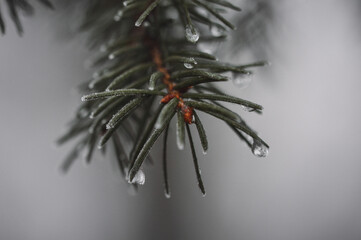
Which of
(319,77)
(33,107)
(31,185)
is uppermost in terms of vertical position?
(33,107)

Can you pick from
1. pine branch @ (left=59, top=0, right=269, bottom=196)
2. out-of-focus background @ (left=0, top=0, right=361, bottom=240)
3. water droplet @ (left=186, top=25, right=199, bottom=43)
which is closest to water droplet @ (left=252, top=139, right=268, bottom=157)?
pine branch @ (left=59, top=0, right=269, bottom=196)

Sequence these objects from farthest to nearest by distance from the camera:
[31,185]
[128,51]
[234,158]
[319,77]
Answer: [234,158], [31,185], [319,77], [128,51]

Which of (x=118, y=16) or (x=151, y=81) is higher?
(x=118, y=16)

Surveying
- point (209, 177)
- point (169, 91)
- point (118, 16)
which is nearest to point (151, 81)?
point (169, 91)

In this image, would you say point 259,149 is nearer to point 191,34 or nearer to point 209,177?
point 191,34

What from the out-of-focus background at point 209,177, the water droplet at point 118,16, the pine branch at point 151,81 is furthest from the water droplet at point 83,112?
the out-of-focus background at point 209,177

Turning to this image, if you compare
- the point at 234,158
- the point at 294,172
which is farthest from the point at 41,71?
the point at 294,172

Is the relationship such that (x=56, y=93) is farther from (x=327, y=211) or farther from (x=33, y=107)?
(x=327, y=211)
